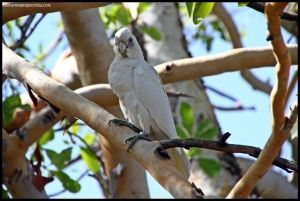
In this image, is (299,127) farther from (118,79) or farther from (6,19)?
(6,19)

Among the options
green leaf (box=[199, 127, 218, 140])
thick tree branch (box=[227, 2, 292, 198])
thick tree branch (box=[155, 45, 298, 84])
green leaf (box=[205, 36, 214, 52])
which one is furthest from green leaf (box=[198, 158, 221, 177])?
thick tree branch (box=[227, 2, 292, 198])

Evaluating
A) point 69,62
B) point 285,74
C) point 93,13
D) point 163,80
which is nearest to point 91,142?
point 69,62

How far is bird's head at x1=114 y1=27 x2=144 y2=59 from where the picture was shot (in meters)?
2.67

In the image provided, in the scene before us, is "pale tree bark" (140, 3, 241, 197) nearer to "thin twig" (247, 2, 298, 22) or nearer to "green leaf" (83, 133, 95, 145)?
"green leaf" (83, 133, 95, 145)

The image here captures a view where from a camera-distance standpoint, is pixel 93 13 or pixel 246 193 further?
pixel 93 13

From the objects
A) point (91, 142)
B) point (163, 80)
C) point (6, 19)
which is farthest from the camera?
point (91, 142)

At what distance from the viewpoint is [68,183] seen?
283 centimetres

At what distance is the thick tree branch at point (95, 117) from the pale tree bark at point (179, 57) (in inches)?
69.4

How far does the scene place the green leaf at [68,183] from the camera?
9.21 feet

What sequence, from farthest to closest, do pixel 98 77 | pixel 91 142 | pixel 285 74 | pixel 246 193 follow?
pixel 91 142
pixel 98 77
pixel 246 193
pixel 285 74

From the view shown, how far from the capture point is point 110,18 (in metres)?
3.43

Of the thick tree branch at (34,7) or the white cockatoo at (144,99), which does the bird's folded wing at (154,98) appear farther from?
the thick tree branch at (34,7)

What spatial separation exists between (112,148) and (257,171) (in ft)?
6.00

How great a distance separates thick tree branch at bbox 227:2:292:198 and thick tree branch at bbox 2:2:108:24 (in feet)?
2.74
